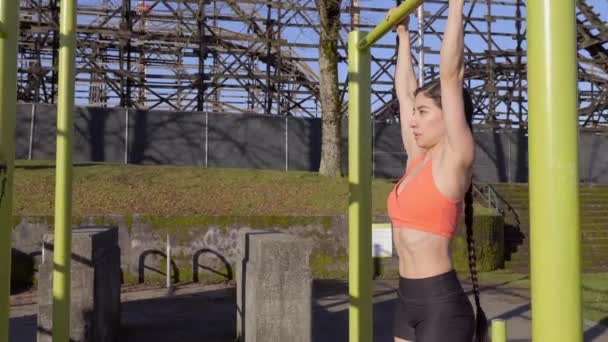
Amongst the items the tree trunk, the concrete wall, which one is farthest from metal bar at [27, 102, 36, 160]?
the tree trunk

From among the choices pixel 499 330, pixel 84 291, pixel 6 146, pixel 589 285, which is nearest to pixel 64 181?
pixel 6 146

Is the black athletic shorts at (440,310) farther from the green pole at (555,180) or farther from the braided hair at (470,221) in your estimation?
the green pole at (555,180)

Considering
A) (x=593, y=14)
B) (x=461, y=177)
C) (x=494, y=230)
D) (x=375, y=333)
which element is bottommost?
(x=375, y=333)

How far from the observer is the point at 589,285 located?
11164 mm

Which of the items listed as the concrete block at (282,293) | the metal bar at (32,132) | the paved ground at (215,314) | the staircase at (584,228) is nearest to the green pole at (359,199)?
the concrete block at (282,293)

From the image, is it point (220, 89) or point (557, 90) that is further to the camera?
point (220, 89)

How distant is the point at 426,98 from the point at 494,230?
1082cm

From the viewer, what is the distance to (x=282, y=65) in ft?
78.7

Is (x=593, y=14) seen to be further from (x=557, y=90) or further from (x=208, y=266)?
(x=557, y=90)

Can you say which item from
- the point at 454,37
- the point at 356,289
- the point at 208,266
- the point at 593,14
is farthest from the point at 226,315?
the point at 593,14

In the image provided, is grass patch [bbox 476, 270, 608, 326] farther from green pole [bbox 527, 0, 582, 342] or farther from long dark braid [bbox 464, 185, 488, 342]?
green pole [bbox 527, 0, 582, 342]

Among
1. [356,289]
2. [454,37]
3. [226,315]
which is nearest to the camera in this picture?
[454,37]

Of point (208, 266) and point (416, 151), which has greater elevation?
point (416, 151)

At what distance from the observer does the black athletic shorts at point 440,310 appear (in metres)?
2.36
